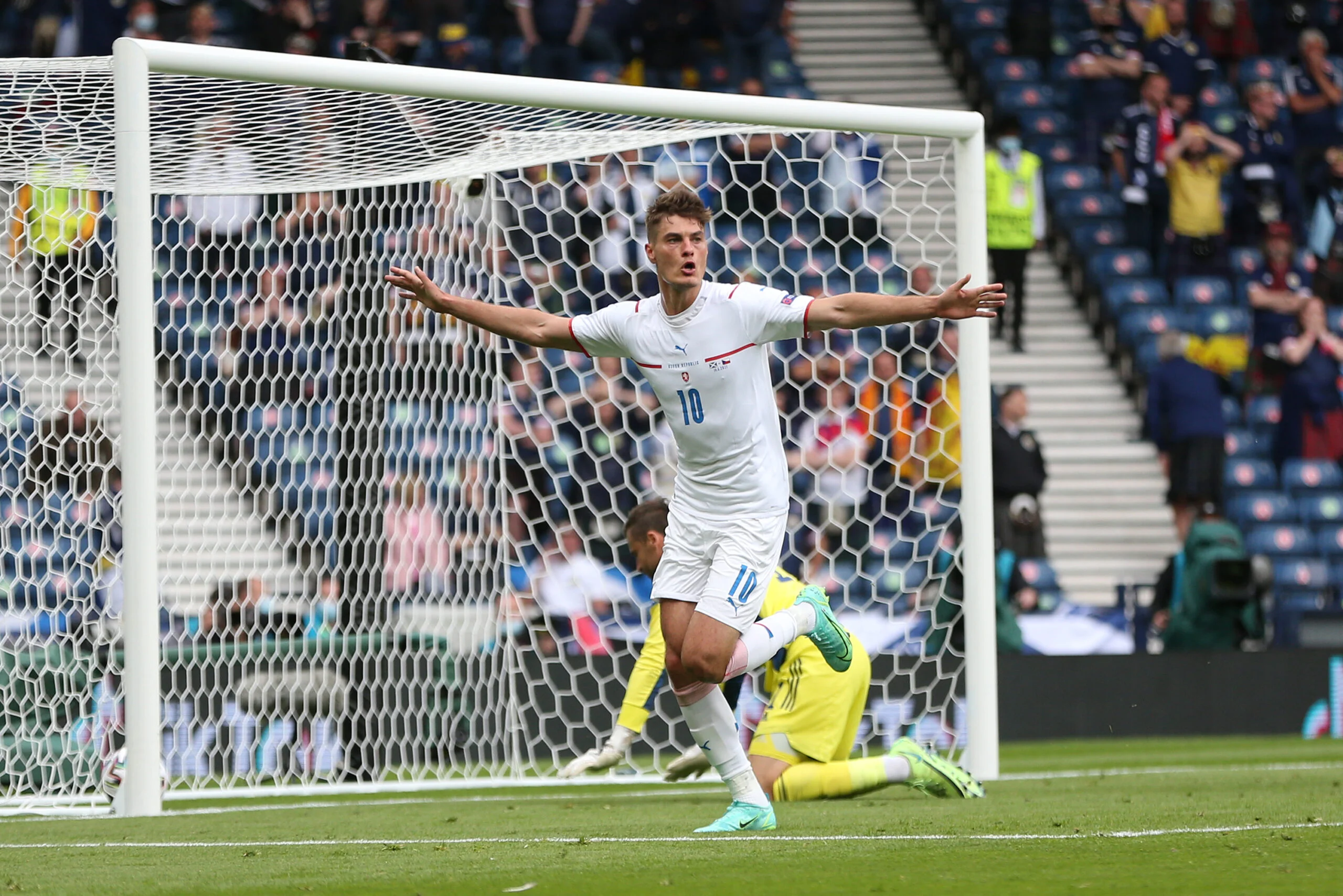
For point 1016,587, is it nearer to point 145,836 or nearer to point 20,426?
point 20,426

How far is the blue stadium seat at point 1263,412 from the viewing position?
1590cm

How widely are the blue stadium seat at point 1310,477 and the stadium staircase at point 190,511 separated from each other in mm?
8553

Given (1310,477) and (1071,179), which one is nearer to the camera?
(1310,477)

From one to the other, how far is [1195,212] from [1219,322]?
3.79ft

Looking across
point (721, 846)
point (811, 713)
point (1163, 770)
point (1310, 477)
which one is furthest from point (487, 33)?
point (721, 846)

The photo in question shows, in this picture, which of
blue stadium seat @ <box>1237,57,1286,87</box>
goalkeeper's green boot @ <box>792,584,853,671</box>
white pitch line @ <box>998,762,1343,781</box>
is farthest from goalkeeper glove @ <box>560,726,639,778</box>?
blue stadium seat @ <box>1237,57,1286,87</box>

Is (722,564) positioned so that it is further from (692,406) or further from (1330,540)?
(1330,540)

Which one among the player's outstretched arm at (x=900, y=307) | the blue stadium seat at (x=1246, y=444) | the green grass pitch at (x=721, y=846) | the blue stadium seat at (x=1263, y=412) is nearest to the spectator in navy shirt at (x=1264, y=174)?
the blue stadium seat at (x=1263, y=412)

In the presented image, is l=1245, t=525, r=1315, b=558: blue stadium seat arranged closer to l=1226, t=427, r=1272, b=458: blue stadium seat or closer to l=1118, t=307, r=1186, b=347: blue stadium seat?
l=1226, t=427, r=1272, b=458: blue stadium seat

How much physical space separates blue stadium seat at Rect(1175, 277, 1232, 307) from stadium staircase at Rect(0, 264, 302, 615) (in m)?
9.22

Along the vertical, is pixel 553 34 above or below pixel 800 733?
above

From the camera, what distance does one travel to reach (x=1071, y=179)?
57.5ft

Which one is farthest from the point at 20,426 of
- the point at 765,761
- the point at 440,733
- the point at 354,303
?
the point at 765,761

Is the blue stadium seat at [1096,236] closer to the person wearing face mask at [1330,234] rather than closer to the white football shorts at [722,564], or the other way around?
the person wearing face mask at [1330,234]
